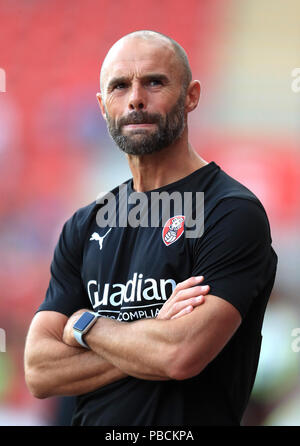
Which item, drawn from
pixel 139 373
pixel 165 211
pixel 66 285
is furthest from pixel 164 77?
pixel 139 373

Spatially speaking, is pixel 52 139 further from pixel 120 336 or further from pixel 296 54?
pixel 120 336

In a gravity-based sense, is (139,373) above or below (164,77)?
below

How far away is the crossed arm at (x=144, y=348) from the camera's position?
162 centimetres

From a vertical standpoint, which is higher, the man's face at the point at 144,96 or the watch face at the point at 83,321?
the man's face at the point at 144,96

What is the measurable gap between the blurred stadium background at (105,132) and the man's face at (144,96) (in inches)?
59.9

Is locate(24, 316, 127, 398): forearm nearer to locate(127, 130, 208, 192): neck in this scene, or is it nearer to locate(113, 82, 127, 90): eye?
locate(127, 130, 208, 192): neck

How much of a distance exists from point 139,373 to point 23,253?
6.83 feet

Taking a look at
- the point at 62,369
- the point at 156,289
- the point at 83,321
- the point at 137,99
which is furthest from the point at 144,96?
the point at 62,369

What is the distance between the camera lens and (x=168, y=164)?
201 cm

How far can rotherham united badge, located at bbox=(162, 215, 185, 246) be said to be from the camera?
1.82m

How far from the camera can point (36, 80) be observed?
3.80 meters

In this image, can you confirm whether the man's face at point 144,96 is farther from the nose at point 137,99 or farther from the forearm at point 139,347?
the forearm at point 139,347

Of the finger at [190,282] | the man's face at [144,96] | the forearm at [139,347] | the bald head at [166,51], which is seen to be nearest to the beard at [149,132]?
the man's face at [144,96]

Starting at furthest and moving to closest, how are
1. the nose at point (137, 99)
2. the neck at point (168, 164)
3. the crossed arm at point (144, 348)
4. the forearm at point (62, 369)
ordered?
the neck at point (168, 164) < the nose at point (137, 99) < the forearm at point (62, 369) < the crossed arm at point (144, 348)
